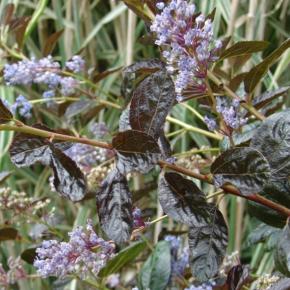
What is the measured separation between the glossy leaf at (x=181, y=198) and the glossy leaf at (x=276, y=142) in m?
0.07

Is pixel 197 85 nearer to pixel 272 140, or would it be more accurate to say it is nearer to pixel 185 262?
pixel 272 140

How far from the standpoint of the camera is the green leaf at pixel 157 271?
754 millimetres

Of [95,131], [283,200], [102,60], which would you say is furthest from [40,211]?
[102,60]

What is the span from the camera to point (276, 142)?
56 centimetres

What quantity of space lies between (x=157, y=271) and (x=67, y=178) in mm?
251

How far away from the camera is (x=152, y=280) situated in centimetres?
76

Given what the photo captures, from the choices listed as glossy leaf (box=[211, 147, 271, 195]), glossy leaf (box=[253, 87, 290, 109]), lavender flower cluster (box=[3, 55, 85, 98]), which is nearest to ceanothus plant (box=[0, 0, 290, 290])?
glossy leaf (box=[211, 147, 271, 195])

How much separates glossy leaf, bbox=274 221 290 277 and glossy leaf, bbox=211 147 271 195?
8 cm

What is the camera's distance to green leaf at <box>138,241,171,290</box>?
0.75 metres

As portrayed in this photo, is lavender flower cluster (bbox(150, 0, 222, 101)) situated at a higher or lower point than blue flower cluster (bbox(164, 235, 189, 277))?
higher

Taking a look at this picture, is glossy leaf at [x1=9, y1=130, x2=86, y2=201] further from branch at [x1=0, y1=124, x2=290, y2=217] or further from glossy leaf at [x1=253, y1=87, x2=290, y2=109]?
glossy leaf at [x1=253, y1=87, x2=290, y2=109]

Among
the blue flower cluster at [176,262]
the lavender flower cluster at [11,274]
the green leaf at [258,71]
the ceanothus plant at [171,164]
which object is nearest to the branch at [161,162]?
the ceanothus plant at [171,164]

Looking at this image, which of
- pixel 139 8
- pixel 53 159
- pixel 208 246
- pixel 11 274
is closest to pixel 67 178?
pixel 53 159

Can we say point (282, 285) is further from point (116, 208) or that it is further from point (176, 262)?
point (176, 262)
